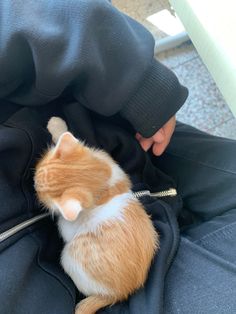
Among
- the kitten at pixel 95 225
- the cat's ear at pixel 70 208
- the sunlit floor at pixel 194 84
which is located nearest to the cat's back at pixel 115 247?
the kitten at pixel 95 225

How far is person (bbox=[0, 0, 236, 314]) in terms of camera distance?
2.09 ft

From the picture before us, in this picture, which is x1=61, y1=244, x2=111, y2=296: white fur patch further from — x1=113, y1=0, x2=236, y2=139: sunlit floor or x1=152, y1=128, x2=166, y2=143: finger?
x1=113, y1=0, x2=236, y2=139: sunlit floor

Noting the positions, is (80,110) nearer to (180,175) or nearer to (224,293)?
(180,175)

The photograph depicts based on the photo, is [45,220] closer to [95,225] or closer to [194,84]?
[95,225]

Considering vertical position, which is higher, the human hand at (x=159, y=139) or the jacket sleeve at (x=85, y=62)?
the jacket sleeve at (x=85, y=62)

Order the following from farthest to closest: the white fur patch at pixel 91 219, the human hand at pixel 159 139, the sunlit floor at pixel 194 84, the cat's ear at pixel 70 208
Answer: the sunlit floor at pixel 194 84
the human hand at pixel 159 139
the white fur patch at pixel 91 219
the cat's ear at pixel 70 208

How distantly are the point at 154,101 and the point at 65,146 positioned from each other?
184 mm

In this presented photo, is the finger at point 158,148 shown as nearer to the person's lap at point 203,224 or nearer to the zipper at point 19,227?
the person's lap at point 203,224

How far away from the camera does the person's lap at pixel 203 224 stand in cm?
66

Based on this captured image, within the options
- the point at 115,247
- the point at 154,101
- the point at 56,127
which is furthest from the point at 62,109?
the point at 115,247

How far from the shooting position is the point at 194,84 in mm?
1251

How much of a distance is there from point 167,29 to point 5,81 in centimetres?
77

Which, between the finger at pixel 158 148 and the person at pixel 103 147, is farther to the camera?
the finger at pixel 158 148

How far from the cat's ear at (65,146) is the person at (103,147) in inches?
1.9
